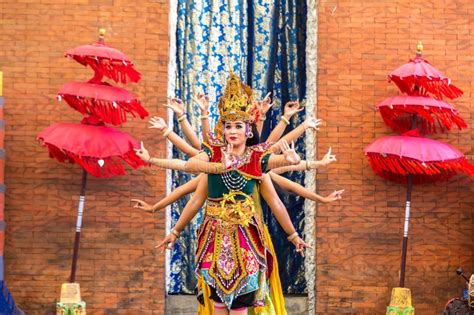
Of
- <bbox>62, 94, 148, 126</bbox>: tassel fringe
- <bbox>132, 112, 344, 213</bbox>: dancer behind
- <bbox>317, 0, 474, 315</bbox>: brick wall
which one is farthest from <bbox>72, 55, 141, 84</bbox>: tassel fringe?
<bbox>317, 0, 474, 315</bbox>: brick wall

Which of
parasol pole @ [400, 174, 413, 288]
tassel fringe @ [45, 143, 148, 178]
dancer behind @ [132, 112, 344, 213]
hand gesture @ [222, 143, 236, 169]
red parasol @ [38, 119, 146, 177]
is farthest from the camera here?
parasol pole @ [400, 174, 413, 288]

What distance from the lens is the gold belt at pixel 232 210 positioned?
8.12 m

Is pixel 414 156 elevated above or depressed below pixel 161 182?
above

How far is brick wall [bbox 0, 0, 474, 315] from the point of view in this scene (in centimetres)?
1113

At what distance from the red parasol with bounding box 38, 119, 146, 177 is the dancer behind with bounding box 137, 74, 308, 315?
2.26m

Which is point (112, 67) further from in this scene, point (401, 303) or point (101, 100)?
point (401, 303)

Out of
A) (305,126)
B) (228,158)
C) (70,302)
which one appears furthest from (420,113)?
(70,302)

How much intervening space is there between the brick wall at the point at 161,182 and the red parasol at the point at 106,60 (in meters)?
0.60

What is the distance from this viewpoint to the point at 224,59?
11398 millimetres

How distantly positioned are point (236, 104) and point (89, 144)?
8.37ft

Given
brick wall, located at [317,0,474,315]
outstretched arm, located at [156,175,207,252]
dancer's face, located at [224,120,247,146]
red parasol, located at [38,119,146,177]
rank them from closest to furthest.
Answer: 1. dancer's face, located at [224,120,247,146]
2. outstretched arm, located at [156,175,207,252]
3. red parasol, located at [38,119,146,177]
4. brick wall, located at [317,0,474,315]

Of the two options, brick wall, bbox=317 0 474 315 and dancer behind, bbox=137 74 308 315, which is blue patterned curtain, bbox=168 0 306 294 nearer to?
brick wall, bbox=317 0 474 315

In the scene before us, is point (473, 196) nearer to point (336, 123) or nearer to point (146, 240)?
point (336, 123)

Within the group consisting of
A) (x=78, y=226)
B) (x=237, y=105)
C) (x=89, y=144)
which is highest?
(x=237, y=105)
